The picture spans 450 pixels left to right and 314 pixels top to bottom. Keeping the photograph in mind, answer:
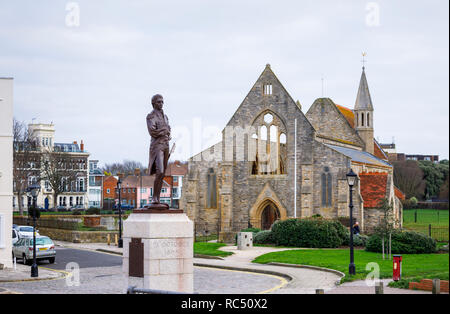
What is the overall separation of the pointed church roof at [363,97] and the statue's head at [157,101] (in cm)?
5601

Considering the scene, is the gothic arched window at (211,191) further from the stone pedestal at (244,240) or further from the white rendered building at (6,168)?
the white rendered building at (6,168)

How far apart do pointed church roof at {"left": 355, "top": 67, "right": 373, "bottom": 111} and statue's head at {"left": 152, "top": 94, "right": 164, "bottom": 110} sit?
56.0 meters

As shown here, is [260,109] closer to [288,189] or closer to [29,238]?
[288,189]

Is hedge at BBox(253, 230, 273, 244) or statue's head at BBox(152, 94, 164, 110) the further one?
hedge at BBox(253, 230, 273, 244)

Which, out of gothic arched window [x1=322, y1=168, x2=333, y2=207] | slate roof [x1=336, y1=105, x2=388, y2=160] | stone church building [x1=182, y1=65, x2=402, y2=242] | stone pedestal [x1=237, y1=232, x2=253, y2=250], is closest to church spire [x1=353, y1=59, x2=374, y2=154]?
slate roof [x1=336, y1=105, x2=388, y2=160]

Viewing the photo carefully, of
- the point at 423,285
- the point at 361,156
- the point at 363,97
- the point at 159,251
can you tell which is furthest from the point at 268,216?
the point at 159,251

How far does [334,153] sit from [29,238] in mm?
25595

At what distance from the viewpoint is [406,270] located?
25.2m

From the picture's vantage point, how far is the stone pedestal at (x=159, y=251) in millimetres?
16281

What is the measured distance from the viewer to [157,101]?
17547 mm

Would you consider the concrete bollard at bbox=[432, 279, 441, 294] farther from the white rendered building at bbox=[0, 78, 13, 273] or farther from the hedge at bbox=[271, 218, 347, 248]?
the hedge at bbox=[271, 218, 347, 248]

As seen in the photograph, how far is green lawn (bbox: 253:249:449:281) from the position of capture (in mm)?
24406
